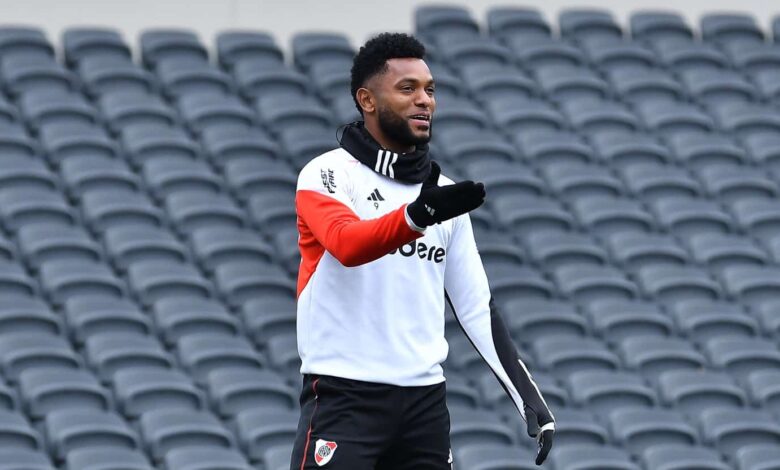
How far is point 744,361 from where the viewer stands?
25.4 ft

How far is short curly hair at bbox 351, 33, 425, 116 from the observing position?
12.2 ft

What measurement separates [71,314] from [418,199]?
425 centimetres

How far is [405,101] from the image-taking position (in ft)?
12.0

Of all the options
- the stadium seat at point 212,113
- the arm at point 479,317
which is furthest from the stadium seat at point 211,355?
the arm at point 479,317

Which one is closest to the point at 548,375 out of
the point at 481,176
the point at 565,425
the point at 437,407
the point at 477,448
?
the point at 565,425

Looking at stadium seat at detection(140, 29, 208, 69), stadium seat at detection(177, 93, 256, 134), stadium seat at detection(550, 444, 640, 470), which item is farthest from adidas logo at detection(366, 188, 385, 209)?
stadium seat at detection(140, 29, 208, 69)

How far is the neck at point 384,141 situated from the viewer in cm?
372

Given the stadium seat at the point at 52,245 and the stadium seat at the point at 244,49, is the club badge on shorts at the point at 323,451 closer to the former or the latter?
the stadium seat at the point at 52,245

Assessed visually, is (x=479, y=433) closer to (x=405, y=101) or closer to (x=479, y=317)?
(x=479, y=317)

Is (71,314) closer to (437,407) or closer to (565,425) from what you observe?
(565,425)

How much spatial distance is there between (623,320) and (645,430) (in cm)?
92

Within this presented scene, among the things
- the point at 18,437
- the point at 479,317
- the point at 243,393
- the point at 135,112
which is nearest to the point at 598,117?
the point at 135,112

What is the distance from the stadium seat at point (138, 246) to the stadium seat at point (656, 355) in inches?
92.2

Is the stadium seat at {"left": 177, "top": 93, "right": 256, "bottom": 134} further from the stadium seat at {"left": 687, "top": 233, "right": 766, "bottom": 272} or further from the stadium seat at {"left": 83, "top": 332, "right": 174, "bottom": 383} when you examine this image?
the stadium seat at {"left": 687, "top": 233, "right": 766, "bottom": 272}
